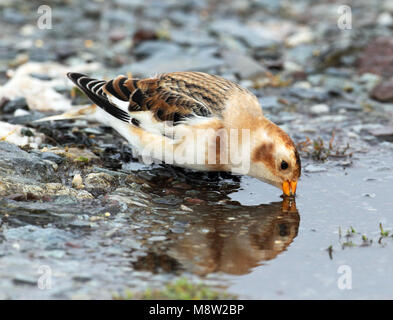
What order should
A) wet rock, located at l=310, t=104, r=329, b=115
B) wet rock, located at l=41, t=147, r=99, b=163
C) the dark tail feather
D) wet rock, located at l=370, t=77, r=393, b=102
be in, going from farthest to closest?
wet rock, located at l=370, t=77, r=393, b=102
wet rock, located at l=310, t=104, r=329, b=115
the dark tail feather
wet rock, located at l=41, t=147, r=99, b=163

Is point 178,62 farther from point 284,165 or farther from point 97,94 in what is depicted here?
point 284,165

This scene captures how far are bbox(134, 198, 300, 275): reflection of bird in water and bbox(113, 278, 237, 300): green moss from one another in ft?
0.74

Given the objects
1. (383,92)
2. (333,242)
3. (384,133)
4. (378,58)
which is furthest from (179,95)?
(378,58)

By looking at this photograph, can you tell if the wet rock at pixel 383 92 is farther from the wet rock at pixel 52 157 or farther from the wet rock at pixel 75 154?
the wet rock at pixel 52 157

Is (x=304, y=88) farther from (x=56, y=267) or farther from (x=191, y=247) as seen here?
(x=56, y=267)

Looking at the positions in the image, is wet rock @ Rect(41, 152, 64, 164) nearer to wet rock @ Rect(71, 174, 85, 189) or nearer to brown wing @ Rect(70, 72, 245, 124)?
wet rock @ Rect(71, 174, 85, 189)

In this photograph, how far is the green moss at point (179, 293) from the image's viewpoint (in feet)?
10.8

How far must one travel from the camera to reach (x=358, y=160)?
18.9ft

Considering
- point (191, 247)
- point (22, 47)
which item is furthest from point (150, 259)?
point (22, 47)


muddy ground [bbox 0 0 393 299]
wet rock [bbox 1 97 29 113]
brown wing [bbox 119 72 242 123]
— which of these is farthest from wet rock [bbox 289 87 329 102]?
wet rock [bbox 1 97 29 113]

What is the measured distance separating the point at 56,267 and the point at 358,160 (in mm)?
3207

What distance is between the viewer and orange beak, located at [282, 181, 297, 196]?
4898 millimetres

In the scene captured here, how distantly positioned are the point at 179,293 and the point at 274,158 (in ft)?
6.30
